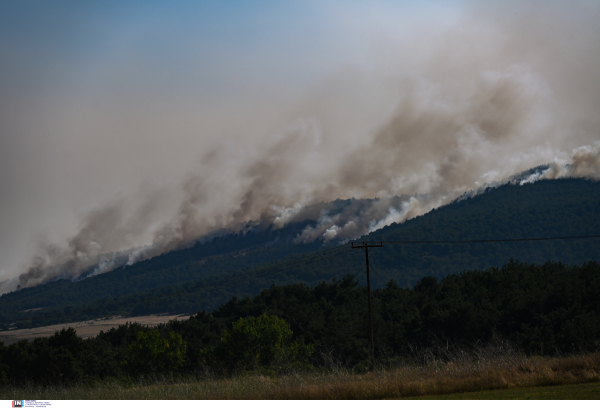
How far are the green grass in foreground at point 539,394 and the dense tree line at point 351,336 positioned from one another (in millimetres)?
30795

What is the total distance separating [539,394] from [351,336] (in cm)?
6071

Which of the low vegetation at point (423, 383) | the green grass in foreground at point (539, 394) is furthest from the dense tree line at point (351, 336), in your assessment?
the green grass in foreground at point (539, 394)

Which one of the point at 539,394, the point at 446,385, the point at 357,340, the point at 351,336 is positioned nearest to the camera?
the point at 539,394

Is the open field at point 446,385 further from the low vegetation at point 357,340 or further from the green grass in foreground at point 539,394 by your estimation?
the low vegetation at point 357,340

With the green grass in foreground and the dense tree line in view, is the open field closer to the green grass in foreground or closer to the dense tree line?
the green grass in foreground

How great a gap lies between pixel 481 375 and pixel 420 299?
82718mm

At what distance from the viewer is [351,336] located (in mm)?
80250

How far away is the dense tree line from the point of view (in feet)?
204

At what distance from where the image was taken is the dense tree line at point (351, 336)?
6219 cm

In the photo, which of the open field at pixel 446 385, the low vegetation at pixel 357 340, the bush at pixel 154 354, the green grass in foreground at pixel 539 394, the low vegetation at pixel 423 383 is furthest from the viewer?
the bush at pixel 154 354

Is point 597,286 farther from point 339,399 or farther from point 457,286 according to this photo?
point 339,399

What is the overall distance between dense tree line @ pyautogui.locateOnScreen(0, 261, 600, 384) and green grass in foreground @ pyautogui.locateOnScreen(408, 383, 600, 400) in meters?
30.8

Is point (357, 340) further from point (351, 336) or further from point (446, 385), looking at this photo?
point (446, 385)

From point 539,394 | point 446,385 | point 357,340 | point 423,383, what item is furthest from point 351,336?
point 539,394
